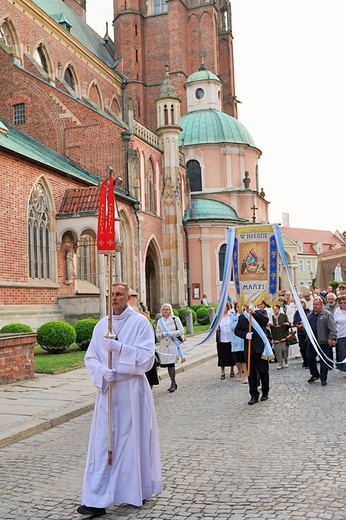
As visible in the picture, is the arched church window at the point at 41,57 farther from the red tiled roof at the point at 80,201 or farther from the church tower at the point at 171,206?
the red tiled roof at the point at 80,201

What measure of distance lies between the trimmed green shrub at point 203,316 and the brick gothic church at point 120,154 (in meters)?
2.66

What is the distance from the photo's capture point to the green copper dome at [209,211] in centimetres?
3862

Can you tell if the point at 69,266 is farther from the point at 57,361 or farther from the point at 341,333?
the point at 341,333

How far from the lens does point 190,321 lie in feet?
75.1

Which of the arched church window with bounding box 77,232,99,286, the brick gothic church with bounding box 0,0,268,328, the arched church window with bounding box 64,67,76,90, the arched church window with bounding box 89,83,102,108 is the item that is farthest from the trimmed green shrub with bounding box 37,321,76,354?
the arched church window with bounding box 89,83,102,108

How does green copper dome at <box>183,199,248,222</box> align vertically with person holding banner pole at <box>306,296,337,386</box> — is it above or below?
above

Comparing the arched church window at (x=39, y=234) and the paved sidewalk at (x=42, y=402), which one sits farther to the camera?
the arched church window at (x=39, y=234)

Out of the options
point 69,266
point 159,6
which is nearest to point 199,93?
point 159,6

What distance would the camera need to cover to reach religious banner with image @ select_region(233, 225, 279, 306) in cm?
1226

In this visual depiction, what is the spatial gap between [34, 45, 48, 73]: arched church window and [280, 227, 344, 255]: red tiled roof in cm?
6010

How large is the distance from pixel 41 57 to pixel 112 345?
30.5 m

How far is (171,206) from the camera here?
109ft

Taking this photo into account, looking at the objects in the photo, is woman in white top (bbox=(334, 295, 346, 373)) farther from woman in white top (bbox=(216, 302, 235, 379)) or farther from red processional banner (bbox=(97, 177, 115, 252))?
red processional banner (bbox=(97, 177, 115, 252))

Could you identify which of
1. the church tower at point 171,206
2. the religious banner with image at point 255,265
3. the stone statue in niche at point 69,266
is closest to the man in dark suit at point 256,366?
the religious banner with image at point 255,265
